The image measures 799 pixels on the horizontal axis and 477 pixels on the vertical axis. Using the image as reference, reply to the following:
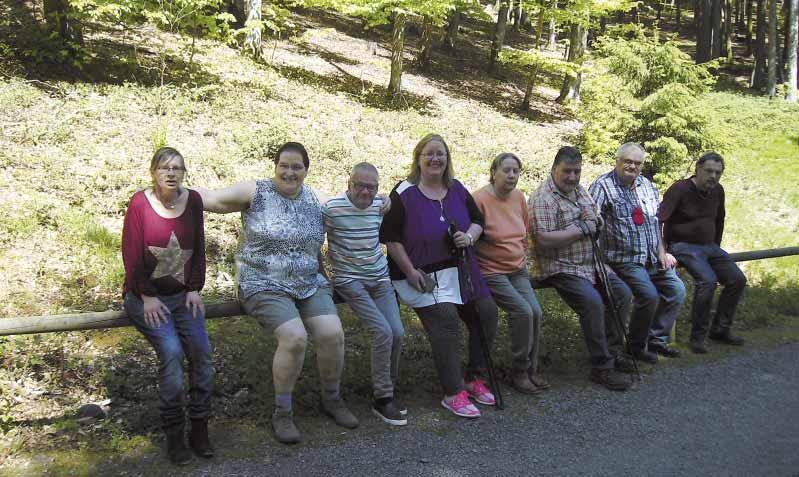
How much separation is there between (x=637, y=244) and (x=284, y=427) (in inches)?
150

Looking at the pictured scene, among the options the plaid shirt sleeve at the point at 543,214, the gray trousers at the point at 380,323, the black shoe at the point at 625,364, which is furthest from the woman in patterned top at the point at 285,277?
the black shoe at the point at 625,364

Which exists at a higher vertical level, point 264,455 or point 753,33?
point 753,33

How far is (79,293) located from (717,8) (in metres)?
35.7

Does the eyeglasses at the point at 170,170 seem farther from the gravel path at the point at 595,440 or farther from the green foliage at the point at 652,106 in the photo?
the green foliage at the point at 652,106

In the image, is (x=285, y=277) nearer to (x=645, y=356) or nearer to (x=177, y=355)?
(x=177, y=355)

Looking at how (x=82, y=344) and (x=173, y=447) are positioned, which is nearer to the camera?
(x=173, y=447)

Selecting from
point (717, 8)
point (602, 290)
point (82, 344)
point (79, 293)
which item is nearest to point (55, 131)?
point (79, 293)

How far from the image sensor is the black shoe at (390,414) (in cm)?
465

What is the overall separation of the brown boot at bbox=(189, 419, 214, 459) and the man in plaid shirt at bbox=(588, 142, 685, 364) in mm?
3917

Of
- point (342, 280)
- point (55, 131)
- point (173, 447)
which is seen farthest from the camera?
point (55, 131)

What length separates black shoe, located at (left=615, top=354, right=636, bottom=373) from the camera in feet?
19.7

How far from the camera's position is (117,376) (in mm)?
4859

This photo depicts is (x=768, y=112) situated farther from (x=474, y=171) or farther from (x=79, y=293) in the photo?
(x=79, y=293)

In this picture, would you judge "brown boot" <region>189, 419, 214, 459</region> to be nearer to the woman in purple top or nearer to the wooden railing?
the wooden railing
